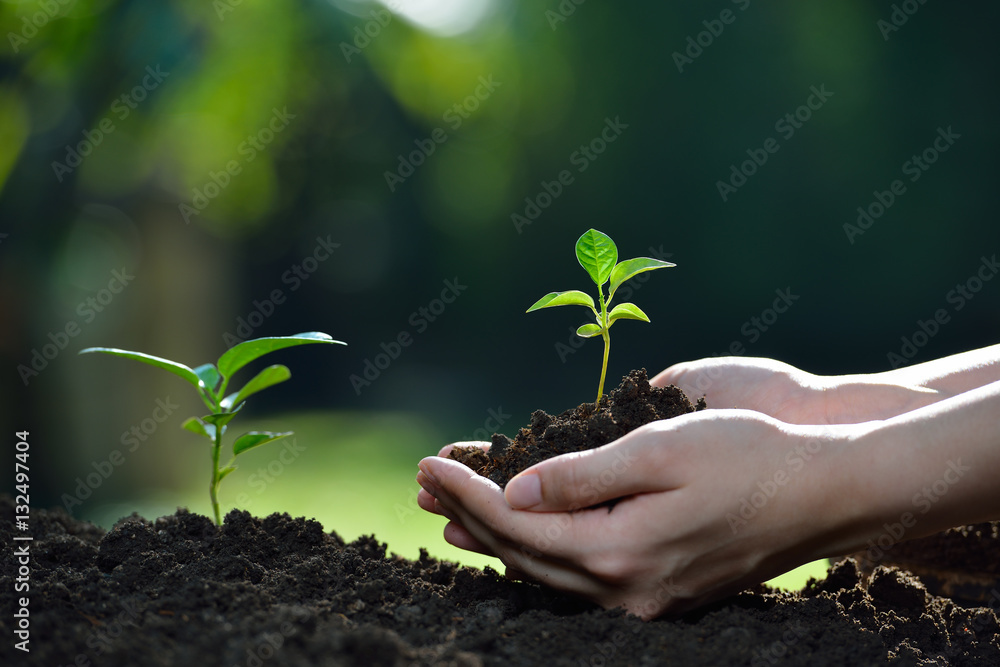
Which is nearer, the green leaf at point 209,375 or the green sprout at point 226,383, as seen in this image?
the green sprout at point 226,383

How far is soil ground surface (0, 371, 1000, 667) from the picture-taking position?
654 millimetres

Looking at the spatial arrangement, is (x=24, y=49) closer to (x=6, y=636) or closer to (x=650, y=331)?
(x=6, y=636)

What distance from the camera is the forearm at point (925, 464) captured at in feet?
2.80

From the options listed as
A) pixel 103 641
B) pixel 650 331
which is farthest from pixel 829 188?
pixel 103 641

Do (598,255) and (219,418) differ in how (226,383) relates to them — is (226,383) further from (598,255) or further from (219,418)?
(598,255)

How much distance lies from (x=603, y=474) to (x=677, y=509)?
95mm

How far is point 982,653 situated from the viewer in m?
0.89

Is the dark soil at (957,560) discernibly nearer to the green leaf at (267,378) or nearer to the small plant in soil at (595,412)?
the small plant in soil at (595,412)

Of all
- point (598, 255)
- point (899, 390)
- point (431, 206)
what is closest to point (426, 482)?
point (598, 255)

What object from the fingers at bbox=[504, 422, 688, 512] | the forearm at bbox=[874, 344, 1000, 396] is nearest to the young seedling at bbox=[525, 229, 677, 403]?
the fingers at bbox=[504, 422, 688, 512]

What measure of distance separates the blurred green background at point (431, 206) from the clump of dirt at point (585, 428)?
5.25 feet

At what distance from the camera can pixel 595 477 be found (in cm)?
82

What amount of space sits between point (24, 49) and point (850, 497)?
3129 millimetres

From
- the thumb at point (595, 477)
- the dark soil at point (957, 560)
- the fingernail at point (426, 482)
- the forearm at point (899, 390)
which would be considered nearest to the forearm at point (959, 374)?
the forearm at point (899, 390)
